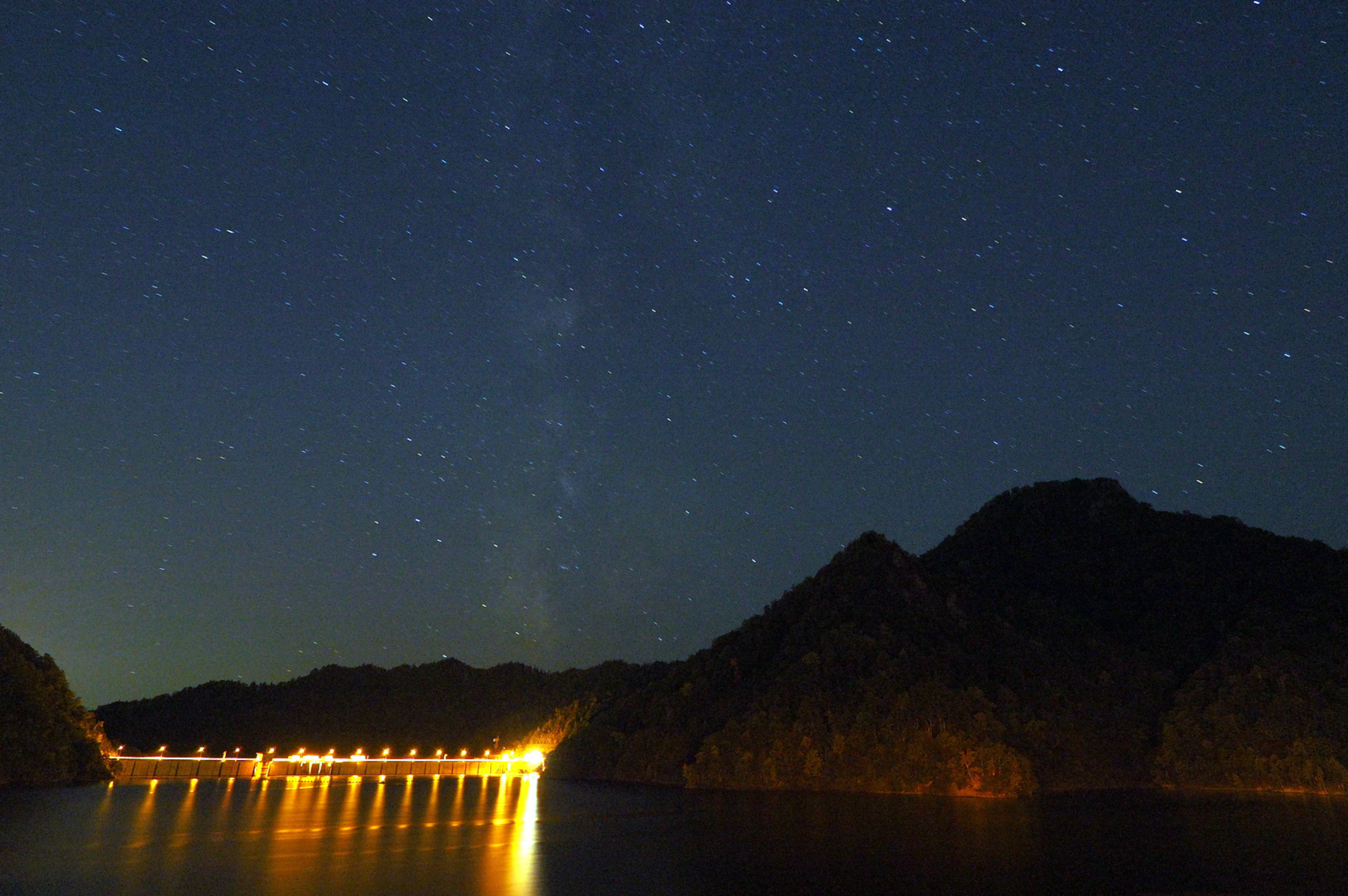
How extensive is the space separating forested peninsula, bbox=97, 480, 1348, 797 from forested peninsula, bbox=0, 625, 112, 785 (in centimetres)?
4132

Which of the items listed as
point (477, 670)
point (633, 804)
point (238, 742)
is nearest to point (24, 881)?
point (633, 804)

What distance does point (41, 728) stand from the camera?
3878 cm

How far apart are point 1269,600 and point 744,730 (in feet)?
240

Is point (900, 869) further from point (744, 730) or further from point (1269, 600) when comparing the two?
point (1269, 600)

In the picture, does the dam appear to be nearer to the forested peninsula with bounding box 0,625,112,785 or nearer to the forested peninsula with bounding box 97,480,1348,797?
the forested peninsula with bounding box 0,625,112,785

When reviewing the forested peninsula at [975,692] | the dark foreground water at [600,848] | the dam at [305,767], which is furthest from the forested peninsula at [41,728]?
the forested peninsula at [975,692]

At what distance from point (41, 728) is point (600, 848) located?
105 feet

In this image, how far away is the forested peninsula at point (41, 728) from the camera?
3731 centimetres

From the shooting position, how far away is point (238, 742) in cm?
11862

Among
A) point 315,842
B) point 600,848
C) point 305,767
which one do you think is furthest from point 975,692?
point 315,842

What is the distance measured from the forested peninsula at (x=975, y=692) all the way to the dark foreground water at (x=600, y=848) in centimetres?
2708

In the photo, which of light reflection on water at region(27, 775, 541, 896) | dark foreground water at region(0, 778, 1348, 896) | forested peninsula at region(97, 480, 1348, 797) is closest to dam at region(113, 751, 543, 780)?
dark foreground water at region(0, 778, 1348, 896)

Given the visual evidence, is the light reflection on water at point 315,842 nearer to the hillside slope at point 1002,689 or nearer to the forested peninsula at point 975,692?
the hillside slope at point 1002,689

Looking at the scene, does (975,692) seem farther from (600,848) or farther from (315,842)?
(315,842)
